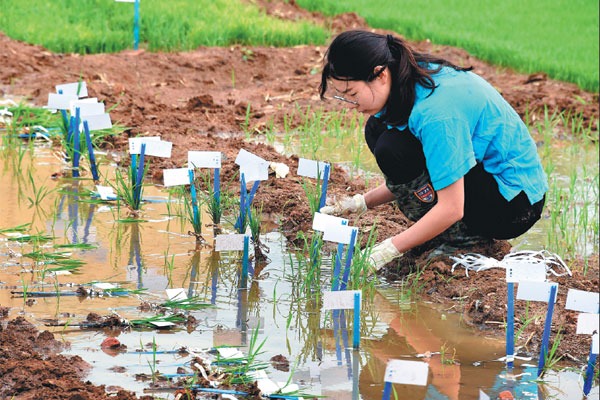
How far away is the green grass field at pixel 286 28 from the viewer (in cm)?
828

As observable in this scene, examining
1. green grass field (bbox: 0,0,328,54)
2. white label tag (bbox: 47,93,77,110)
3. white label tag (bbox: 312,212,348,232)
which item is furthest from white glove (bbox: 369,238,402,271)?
green grass field (bbox: 0,0,328,54)

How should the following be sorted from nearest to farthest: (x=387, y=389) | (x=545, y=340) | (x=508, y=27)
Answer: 1. (x=387, y=389)
2. (x=545, y=340)
3. (x=508, y=27)

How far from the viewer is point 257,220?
377 centimetres

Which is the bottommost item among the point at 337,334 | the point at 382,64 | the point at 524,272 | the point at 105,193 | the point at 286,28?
the point at 337,334

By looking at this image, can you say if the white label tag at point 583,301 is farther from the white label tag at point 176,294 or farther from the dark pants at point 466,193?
the white label tag at point 176,294

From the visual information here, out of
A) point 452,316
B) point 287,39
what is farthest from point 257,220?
point 287,39

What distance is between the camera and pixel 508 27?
1016 cm

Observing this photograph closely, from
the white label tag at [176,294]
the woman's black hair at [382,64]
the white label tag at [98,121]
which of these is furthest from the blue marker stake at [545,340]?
the white label tag at [98,121]

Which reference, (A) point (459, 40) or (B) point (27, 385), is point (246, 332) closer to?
(B) point (27, 385)

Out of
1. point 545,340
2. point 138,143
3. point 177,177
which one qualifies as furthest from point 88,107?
point 545,340

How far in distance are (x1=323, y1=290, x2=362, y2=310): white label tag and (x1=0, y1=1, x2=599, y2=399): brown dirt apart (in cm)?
68

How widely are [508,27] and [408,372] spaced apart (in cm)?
848

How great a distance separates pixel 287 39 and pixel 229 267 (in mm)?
5491

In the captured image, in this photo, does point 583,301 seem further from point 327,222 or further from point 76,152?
point 76,152
